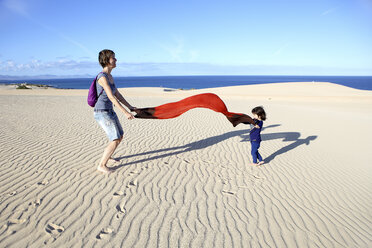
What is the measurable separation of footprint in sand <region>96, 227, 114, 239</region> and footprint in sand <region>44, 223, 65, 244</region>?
51 cm

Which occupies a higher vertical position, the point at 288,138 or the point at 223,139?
the point at 223,139

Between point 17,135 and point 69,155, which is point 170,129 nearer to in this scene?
point 69,155

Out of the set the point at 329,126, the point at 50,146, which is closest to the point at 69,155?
the point at 50,146

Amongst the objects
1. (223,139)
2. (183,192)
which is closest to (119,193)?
(183,192)

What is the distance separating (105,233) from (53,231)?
0.67 metres

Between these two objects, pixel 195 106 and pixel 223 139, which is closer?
pixel 195 106

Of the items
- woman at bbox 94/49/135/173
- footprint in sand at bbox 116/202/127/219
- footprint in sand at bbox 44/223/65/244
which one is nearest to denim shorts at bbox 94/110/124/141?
woman at bbox 94/49/135/173

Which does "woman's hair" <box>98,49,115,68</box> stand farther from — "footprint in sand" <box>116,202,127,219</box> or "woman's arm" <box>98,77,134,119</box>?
"footprint in sand" <box>116,202,127,219</box>

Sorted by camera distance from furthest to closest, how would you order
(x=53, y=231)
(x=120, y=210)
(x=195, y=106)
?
(x=195, y=106)
(x=120, y=210)
(x=53, y=231)

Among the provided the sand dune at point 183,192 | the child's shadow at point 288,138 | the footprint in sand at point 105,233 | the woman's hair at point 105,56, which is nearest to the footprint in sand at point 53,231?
the sand dune at point 183,192

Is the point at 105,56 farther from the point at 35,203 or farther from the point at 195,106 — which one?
the point at 35,203

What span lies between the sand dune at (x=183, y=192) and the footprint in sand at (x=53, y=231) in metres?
0.01

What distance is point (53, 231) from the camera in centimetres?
300

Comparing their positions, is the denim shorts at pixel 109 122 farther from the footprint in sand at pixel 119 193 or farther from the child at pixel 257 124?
the child at pixel 257 124
